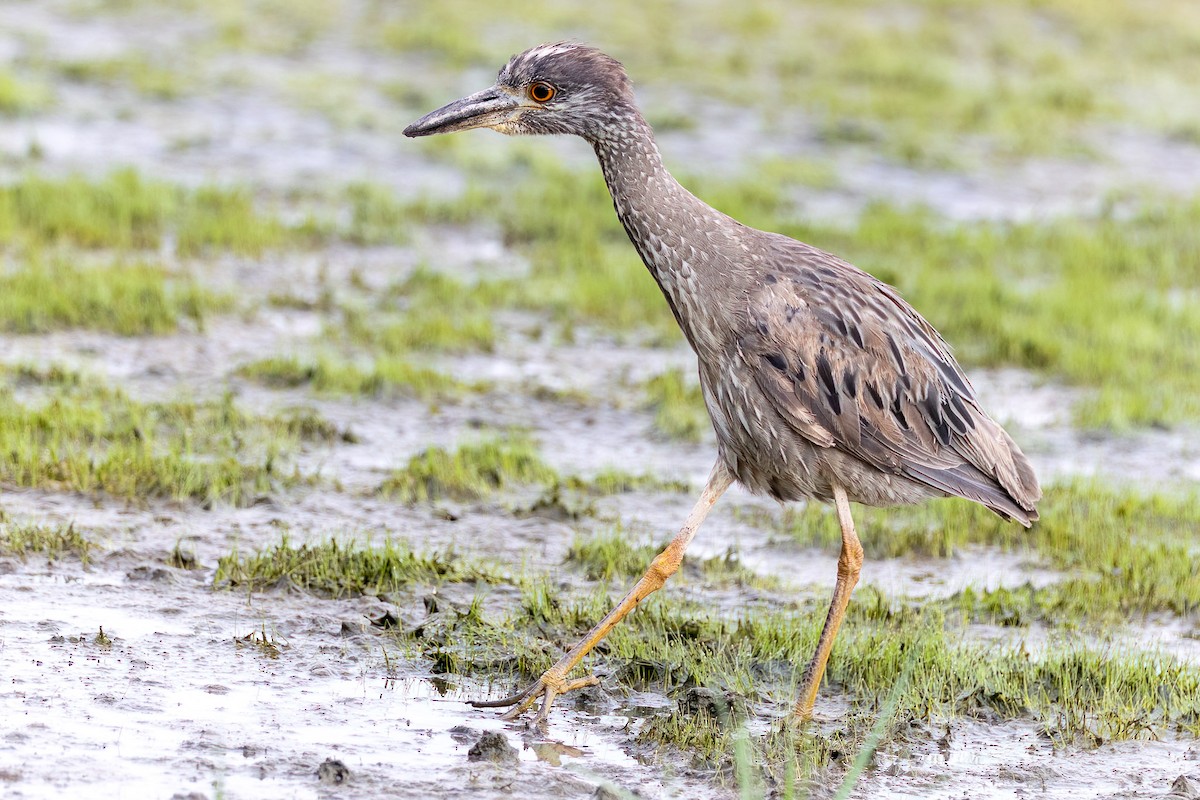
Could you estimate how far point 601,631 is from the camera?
6031 mm

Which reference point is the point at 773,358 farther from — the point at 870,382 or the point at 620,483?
the point at 620,483

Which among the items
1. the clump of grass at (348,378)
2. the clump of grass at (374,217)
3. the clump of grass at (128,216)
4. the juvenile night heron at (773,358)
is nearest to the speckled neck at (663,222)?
the juvenile night heron at (773,358)

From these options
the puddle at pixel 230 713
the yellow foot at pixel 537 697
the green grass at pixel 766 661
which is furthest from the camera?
the green grass at pixel 766 661

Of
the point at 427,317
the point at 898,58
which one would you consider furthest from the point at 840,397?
→ the point at 898,58

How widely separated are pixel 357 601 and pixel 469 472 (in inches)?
66.3

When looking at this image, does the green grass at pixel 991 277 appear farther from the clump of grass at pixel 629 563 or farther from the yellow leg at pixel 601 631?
the yellow leg at pixel 601 631

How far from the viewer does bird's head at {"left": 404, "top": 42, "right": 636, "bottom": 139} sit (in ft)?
20.4

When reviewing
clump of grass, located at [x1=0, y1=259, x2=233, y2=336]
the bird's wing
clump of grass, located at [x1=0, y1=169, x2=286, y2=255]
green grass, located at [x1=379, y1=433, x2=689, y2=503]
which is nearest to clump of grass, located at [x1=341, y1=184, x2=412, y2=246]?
clump of grass, located at [x1=0, y1=169, x2=286, y2=255]

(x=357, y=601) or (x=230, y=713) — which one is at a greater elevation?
(x=357, y=601)

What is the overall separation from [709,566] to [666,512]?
84 cm

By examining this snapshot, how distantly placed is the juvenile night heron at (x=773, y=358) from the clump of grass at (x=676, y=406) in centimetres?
301

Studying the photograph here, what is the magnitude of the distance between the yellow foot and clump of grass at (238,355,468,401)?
390 cm

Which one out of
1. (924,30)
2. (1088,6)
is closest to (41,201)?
(924,30)

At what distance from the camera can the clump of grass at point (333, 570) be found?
22.3 ft
